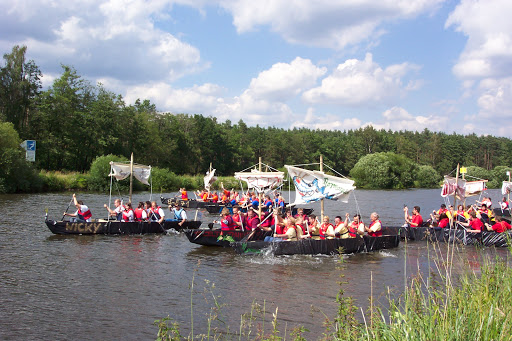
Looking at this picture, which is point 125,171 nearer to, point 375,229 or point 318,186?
point 318,186

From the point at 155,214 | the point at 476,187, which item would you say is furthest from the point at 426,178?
the point at 155,214

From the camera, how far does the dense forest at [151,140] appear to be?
185 feet

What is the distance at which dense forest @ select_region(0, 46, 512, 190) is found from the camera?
56.4 metres

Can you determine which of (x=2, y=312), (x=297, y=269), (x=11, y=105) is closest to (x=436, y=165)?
(x=11, y=105)

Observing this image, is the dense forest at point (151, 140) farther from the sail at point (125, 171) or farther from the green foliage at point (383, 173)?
the sail at point (125, 171)

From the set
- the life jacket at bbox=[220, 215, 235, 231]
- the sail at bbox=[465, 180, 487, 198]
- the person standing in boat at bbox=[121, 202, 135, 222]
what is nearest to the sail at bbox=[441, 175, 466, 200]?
the sail at bbox=[465, 180, 487, 198]

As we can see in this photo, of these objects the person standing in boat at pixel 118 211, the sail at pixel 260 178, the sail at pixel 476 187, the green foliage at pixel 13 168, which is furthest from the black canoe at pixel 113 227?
the green foliage at pixel 13 168

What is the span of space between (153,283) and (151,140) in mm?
65456

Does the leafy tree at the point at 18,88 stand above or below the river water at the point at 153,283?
above

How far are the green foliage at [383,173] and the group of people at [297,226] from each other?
188 ft

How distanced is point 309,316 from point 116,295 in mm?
5047

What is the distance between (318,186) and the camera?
58.2 feet

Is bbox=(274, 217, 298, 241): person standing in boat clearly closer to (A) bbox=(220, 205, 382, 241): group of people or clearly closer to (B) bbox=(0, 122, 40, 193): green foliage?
(A) bbox=(220, 205, 382, 241): group of people

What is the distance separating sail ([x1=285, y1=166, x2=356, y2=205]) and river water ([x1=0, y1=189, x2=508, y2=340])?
2.47 m
